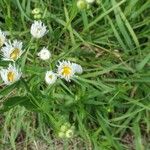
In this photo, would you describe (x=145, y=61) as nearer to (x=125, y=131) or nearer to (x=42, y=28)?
(x=125, y=131)

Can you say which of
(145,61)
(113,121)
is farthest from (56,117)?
(145,61)

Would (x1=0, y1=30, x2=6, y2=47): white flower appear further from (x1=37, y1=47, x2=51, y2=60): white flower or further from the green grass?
(x1=37, y1=47, x2=51, y2=60): white flower

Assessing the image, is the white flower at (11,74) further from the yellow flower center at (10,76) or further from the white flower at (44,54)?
the white flower at (44,54)

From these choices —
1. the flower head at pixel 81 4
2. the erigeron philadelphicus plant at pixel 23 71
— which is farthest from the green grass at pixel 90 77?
the flower head at pixel 81 4

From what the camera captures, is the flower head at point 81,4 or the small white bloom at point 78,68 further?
the small white bloom at point 78,68

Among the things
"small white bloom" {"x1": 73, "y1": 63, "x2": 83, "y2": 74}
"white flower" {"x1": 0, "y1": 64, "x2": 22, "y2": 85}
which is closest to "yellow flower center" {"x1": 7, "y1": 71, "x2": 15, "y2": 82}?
"white flower" {"x1": 0, "y1": 64, "x2": 22, "y2": 85}

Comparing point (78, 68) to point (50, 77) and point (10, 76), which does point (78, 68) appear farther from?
point (10, 76)

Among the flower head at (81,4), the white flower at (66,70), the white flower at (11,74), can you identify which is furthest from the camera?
the white flower at (66,70)
